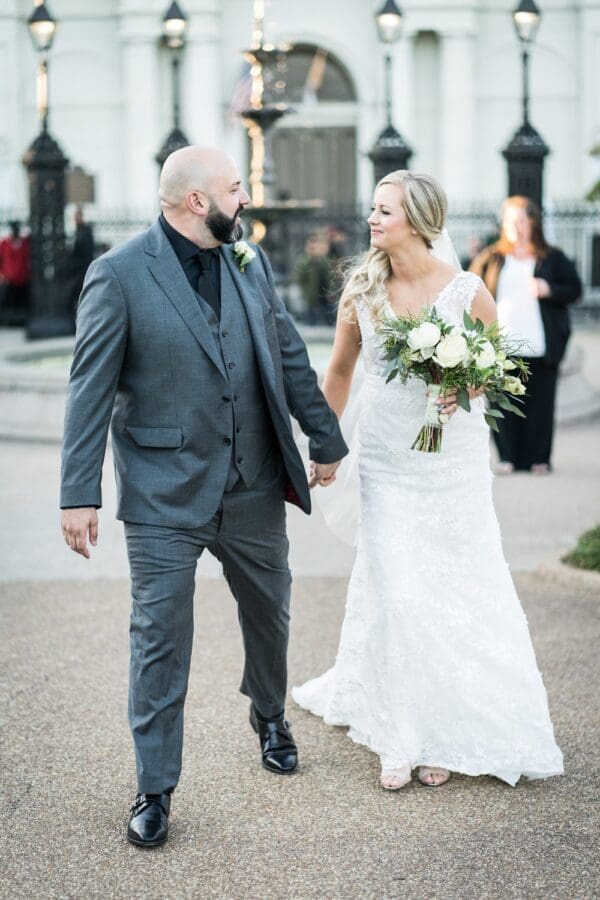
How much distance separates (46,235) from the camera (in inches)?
810

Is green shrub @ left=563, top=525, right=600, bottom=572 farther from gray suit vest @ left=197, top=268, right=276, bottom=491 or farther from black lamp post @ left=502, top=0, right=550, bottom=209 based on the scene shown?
black lamp post @ left=502, top=0, right=550, bottom=209

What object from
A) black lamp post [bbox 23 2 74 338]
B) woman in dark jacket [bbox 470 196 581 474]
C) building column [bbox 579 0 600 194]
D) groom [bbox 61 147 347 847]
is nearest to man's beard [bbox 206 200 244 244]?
groom [bbox 61 147 347 847]

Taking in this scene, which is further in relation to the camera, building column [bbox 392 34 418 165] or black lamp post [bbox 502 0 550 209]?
building column [bbox 392 34 418 165]

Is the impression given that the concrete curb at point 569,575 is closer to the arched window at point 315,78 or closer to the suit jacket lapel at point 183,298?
the suit jacket lapel at point 183,298

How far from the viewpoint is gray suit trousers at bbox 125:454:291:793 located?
4379mm

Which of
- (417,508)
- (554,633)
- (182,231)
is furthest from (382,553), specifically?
(554,633)

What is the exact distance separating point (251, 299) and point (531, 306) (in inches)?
248

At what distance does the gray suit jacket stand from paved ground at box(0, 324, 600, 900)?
3.22 ft

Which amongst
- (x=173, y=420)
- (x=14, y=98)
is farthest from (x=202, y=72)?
(x=173, y=420)

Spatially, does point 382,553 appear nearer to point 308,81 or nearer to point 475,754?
point 475,754

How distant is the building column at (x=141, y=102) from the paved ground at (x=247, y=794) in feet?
79.9

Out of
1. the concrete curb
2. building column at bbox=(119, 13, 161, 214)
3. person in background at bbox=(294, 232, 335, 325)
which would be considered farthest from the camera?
building column at bbox=(119, 13, 161, 214)

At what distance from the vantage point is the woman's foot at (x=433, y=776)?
4.85 m

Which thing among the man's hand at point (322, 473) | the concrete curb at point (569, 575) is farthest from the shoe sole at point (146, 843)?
the concrete curb at point (569, 575)
